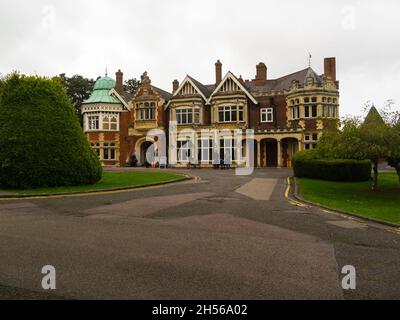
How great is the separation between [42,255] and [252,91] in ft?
130

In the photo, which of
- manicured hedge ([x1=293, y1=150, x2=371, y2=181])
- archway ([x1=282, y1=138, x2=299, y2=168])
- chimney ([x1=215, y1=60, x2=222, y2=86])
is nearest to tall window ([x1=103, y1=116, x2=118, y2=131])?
chimney ([x1=215, y1=60, x2=222, y2=86])

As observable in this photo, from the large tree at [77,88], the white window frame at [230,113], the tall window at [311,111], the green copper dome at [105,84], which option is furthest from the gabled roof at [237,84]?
the large tree at [77,88]

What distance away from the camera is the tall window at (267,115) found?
139ft

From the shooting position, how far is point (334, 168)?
25125 millimetres

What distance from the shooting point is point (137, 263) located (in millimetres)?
6102

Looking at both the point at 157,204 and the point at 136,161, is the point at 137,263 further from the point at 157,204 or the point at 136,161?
the point at 136,161

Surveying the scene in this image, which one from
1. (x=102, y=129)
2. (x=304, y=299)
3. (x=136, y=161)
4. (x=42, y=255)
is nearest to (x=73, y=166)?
(x=42, y=255)

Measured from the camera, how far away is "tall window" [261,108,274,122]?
42.3 m

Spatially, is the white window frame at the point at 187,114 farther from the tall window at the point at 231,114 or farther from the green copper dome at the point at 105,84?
the green copper dome at the point at 105,84

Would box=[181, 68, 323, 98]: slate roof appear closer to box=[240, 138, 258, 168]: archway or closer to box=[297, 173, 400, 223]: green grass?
box=[240, 138, 258, 168]: archway

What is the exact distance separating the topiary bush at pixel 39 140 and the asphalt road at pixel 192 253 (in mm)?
7235

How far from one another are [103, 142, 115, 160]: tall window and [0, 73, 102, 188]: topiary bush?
25401mm

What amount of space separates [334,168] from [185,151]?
2046 centimetres

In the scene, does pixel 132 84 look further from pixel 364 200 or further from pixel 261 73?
pixel 364 200
